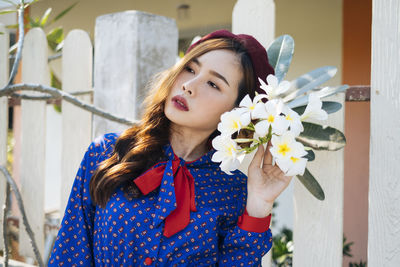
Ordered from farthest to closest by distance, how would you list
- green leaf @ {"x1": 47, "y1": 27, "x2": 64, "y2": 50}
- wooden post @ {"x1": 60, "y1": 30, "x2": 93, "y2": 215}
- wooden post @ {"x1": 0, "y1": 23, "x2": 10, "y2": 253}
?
green leaf @ {"x1": 47, "y1": 27, "x2": 64, "y2": 50}
wooden post @ {"x1": 0, "y1": 23, "x2": 10, "y2": 253}
wooden post @ {"x1": 60, "y1": 30, "x2": 93, "y2": 215}

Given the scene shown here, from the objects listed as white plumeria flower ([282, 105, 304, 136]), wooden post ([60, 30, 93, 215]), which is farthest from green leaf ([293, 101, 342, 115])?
wooden post ([60, 30, 93, 215])

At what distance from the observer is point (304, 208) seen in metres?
1.59

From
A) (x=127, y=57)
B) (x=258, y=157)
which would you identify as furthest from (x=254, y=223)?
(x=127, y=57)

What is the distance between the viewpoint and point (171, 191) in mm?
1361

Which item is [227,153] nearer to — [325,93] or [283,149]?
[283,149]

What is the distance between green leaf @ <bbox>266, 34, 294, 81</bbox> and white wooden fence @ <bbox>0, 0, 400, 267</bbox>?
0.12m

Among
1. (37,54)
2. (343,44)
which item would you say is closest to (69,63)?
(37,54)

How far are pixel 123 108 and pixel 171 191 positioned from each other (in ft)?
2.06

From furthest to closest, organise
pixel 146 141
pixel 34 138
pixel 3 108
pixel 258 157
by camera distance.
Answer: pixel 3 108, pixel 34 138, pixel 146 141, pixel 258 157

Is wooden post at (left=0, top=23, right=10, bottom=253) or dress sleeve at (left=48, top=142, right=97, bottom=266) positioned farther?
wooden post at (left=0, top=23, right=10, bottom=253)

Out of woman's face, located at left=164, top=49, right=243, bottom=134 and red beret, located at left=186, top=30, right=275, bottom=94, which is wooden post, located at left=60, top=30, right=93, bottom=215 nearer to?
woman's face, located at left=164, top=49, right=243, bottom=134

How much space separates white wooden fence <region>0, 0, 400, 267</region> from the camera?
1.54 metres

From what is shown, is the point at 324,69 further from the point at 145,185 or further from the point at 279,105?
the point at 145,185

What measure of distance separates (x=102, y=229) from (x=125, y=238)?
0.09 metres
